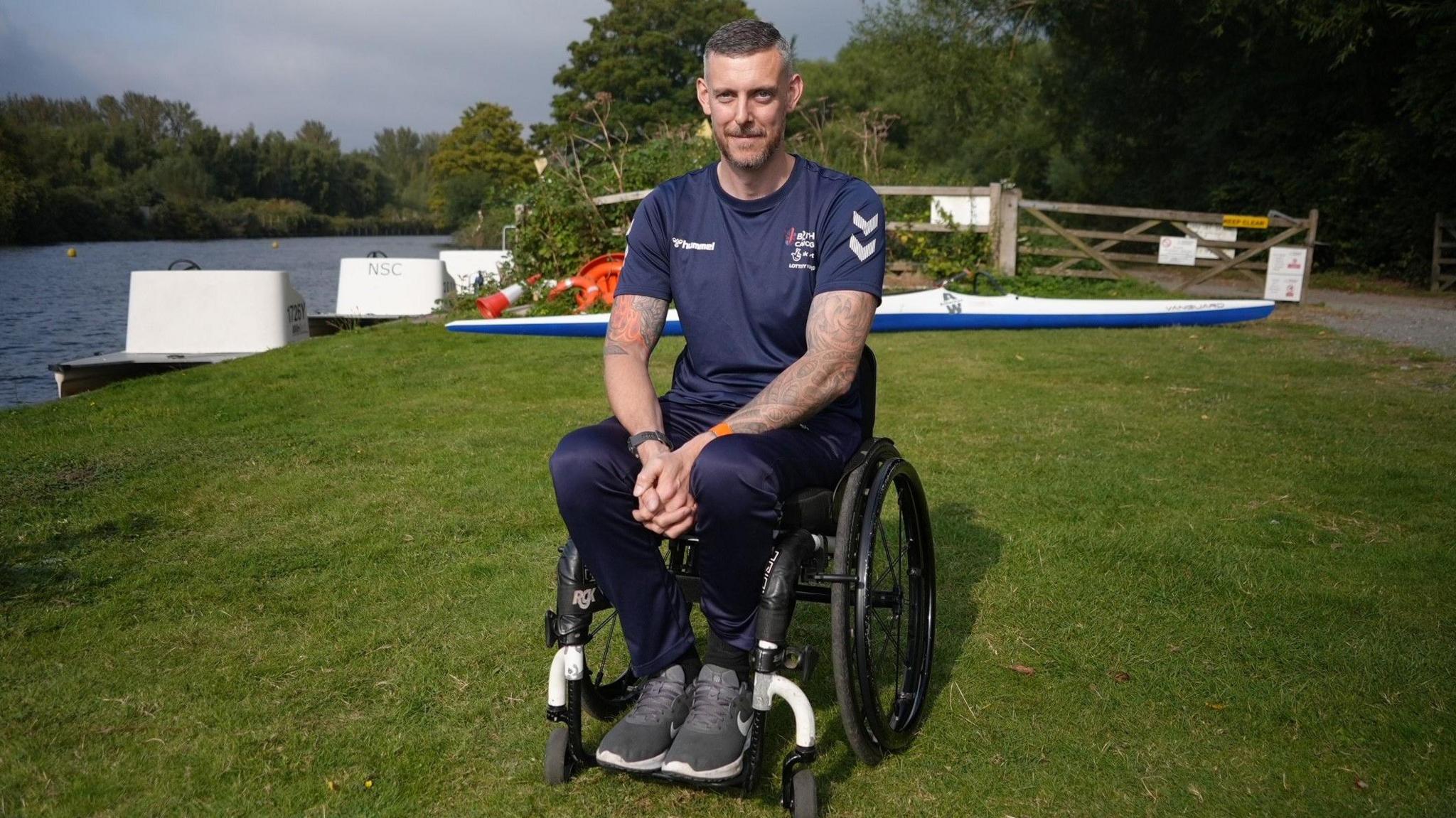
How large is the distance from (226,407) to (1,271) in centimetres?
2340

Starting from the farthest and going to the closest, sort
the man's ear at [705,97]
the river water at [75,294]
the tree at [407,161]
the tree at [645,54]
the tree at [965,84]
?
the tree at [407,161] < the tree at [645,54] < the tree at [965,84] < the river water at [75,294] < the man's ear at [705,97]

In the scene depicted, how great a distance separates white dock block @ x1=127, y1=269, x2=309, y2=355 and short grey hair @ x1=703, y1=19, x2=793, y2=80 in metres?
9.54

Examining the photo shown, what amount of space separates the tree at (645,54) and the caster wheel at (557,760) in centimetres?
6134

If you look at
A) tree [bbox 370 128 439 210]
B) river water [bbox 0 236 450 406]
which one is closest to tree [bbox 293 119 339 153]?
tree [bbox 370 128 439 210]

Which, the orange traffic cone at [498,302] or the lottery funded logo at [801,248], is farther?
the orange traffic cone at [498,302]

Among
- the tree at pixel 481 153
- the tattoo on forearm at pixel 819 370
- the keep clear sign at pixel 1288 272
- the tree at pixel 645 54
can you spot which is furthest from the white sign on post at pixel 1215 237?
the tree at pixel 481 153

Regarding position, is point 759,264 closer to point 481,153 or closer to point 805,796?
point 805,796

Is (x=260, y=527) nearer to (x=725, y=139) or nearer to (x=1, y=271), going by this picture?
(x=725, y=139)

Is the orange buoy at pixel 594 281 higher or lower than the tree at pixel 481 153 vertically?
lower

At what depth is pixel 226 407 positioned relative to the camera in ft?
23.3

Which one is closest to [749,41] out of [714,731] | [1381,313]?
[714,731]

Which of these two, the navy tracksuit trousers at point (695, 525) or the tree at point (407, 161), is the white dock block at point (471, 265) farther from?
the tree at point (407, 161)

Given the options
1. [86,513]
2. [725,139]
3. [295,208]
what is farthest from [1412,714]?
[295,208]

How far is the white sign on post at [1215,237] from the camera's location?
1564 cm
